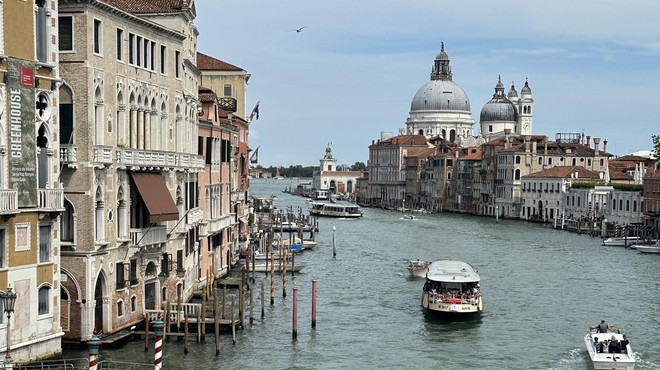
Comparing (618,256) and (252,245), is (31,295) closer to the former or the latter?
(252,245)

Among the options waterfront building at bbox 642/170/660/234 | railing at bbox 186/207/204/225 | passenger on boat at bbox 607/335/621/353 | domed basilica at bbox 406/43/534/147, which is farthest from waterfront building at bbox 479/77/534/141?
passenger on boat at bbox 607/335/621/353

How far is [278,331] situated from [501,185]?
6210 centimetres

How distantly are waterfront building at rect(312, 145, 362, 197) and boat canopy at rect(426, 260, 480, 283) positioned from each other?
125068 millimetres

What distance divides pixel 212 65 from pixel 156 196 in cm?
1813

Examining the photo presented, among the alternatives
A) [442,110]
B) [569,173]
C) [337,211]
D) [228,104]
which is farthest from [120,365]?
[442,110]

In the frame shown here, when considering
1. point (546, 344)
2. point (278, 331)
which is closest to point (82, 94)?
point (278, 331)

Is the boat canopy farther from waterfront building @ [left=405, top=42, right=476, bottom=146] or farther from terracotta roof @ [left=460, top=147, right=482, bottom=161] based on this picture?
waterfront building @ [left=405, top=42, right=476, bottom=146]

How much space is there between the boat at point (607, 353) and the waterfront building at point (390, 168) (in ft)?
282

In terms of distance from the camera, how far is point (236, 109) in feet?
125

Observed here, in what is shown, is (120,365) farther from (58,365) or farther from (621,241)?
(621,241)

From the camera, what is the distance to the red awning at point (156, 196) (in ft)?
68.5

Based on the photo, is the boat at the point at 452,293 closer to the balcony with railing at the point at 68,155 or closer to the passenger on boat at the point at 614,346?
the passenger on boat at the point at 614,346

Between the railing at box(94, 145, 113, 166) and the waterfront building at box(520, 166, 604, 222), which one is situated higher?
the railing at box(94, 145, 113, 166)

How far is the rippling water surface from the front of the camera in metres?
21.3
